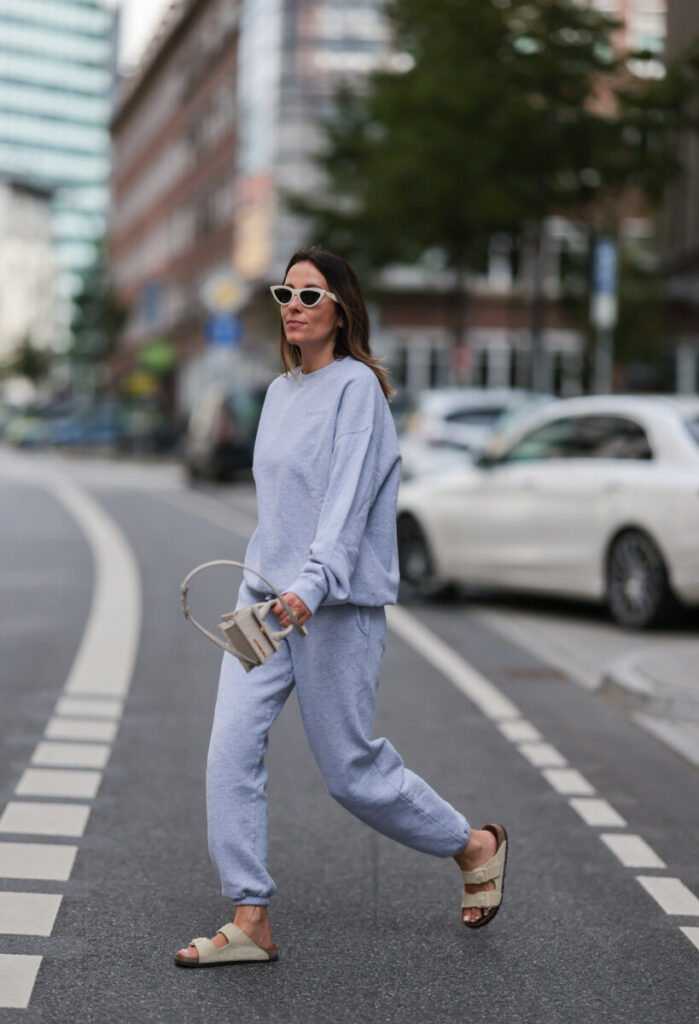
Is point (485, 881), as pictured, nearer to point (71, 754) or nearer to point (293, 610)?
point (293, 610)

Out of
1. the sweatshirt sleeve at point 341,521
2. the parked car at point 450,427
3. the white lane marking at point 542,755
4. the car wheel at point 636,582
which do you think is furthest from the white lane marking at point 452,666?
the parked car at point 450,427

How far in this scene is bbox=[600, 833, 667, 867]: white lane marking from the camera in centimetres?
582

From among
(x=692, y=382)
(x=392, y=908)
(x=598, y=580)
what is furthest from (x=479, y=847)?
(x=692, y=382)

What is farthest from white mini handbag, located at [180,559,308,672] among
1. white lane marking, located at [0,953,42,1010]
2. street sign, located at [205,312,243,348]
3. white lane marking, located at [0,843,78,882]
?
street sign, located at [205,312,243,348]

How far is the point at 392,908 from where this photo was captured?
520 centimetres

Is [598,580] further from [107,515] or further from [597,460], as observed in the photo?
[107,515]

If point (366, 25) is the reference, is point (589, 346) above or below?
below

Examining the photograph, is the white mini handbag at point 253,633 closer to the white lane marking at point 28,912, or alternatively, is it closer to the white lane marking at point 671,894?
the white lane marking at point 28,912

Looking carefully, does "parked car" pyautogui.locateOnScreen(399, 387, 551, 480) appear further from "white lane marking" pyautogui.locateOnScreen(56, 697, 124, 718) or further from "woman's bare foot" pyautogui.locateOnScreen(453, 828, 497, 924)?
"woman's bare foot" pyautogui.locateOnScreen(453, 828, 497, 924)

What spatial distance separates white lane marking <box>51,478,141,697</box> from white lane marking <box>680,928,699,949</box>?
4482 millimetres

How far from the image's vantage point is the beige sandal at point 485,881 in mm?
4930

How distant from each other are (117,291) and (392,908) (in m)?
75.8

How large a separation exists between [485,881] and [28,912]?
1.23 metres

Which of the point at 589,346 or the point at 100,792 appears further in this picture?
the point at 589,346
